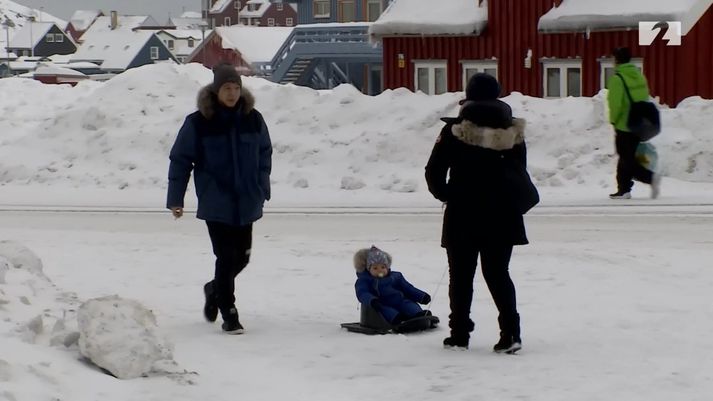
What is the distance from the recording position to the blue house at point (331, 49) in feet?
152

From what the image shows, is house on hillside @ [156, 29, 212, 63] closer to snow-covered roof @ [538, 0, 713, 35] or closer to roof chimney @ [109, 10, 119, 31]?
roof chimney @ [109, 10, 119, 31]

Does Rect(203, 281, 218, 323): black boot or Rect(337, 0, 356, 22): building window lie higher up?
Rect(337, 0, 356, 22): building window

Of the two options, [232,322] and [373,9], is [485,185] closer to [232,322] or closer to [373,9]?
[232,322]

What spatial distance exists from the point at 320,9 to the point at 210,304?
140 ft

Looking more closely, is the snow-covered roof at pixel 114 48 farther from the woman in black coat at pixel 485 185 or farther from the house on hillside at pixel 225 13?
the woman in black coat at pixel 485 185

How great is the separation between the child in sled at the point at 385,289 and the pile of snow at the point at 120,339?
168cm

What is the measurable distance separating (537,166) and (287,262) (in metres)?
7.54

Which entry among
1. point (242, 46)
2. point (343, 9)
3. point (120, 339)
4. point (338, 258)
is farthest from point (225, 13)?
point (120, 339)

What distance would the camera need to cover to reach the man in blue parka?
8.75 m

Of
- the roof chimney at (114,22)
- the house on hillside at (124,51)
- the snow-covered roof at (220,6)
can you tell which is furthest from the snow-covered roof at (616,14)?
Answer: the snow-covered roof at (220,6)

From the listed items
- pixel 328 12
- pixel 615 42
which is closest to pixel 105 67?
pixel 328 12

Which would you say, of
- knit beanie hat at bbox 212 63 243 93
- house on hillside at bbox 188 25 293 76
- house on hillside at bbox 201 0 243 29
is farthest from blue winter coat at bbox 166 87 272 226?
house on hillside at bbox 201 0 243 29

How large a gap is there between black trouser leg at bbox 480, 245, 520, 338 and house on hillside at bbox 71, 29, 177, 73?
355 ft

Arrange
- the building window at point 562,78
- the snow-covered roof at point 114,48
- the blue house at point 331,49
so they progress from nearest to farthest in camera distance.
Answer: the building window at point 562,78
the blue house at point 331,49
the snow-covered roof at point 114,48
